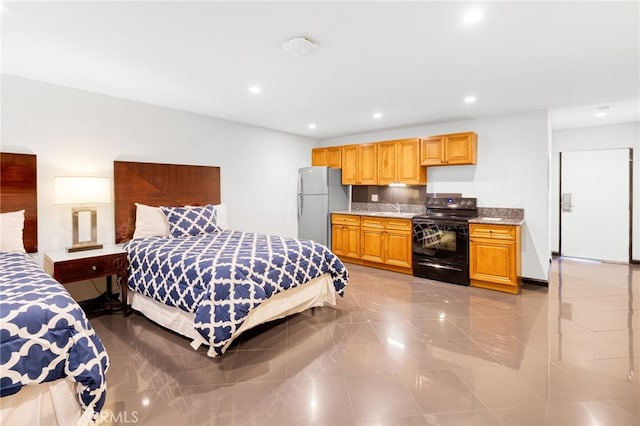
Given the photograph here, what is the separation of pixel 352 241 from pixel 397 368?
3.36 meters

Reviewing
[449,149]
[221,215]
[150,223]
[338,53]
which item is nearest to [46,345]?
[150,223]

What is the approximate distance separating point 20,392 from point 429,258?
448 centimetres

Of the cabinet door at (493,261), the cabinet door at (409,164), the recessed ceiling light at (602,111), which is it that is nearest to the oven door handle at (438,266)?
the cabinet door at (493,261)

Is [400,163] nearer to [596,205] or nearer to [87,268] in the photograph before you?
[596,205]

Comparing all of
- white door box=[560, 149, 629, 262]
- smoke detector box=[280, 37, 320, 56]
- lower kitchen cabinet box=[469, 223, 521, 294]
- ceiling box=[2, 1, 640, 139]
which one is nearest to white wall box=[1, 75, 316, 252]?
ceiling box=[2, 1, 640, 139]

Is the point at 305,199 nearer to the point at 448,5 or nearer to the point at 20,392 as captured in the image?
the point at 448,5

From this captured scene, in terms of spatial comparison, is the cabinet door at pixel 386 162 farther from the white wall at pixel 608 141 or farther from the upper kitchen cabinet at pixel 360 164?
the white wall at pixel 608 141

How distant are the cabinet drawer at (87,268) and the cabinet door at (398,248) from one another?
3719 millimetres

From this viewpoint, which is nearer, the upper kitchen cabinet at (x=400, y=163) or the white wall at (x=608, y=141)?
A: the upper kitchen cabinet at (x=400, y=163)

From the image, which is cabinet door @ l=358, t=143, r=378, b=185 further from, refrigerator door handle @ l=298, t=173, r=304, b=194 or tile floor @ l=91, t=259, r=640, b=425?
tile floor @ l=91, t=259, r=640, b=425

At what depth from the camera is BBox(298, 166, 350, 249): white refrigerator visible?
230 inches

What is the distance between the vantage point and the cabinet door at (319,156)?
629cm

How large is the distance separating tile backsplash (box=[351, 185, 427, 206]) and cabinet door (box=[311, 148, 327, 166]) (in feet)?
2.67

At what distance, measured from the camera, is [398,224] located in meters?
5.02
